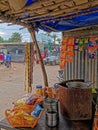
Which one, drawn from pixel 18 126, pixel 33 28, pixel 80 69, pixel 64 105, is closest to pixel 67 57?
pixel 80 69

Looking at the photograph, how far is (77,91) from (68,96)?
93mm

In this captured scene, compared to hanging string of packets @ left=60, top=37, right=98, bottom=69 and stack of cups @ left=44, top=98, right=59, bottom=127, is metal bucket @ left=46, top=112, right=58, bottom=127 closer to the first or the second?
stack of cups @ left=44, top=98, right=59, bottom=127

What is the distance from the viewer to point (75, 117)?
59.6 inches

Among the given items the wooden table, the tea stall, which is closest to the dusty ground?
the tea stall

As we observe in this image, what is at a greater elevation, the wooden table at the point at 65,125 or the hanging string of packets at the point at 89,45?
the hanging string of packets at the point at 89,45

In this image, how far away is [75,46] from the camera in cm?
374

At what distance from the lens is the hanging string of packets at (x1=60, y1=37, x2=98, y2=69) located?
3.48 meters

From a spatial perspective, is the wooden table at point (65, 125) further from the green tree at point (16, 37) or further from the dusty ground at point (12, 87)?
the green tree at point (16, 37)

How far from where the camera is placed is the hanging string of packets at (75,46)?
348cm

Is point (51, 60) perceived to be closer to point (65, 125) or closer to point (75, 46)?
point (75, 46)

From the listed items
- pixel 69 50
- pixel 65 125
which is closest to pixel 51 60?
pixel 69 50

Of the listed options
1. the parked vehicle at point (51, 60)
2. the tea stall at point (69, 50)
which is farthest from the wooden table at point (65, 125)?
the parked vehicle at point (51, 60)

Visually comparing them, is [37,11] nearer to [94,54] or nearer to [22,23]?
[22,23]

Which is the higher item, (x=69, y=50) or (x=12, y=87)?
(x=69, y=50)
